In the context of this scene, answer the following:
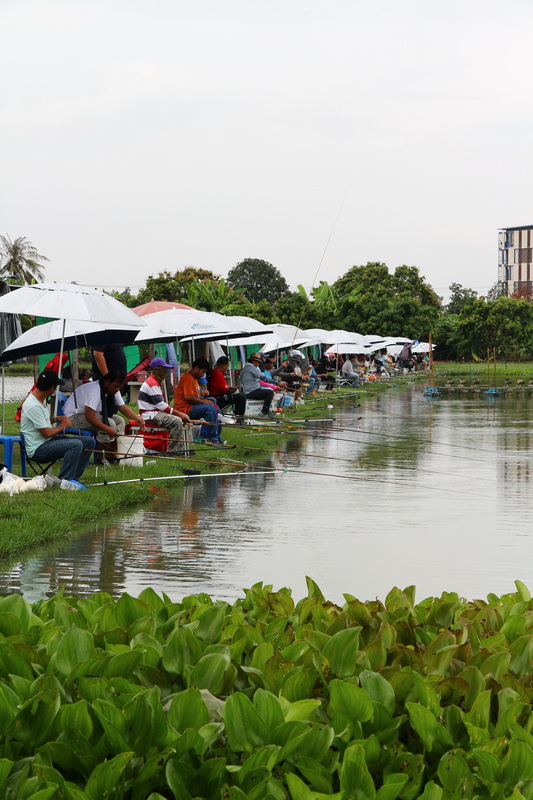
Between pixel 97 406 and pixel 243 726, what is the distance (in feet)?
32.0

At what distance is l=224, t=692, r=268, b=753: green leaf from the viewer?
9.26ft

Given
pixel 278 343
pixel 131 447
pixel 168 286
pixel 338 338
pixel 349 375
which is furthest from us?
pixel 168 286

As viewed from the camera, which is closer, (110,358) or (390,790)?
(390,790)

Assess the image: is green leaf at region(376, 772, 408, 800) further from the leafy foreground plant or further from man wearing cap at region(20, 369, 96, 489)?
man wearing cap at region(20, 369, 96, 489)

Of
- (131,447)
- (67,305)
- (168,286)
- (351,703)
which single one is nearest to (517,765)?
(351,703)

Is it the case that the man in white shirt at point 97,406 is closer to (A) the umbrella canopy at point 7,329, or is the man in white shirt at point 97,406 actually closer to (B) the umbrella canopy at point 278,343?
(A) the umbrella canopy at point 7,329

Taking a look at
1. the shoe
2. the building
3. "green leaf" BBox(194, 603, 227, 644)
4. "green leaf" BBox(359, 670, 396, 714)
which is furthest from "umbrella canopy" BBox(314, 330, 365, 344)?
the building

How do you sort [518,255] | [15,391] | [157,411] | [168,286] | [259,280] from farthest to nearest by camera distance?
[518,255] < [259,280] < [168,286] < [15,391] < [157,411]

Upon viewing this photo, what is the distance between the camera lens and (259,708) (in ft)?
9.45

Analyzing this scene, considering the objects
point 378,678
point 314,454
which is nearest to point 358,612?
point 378,678

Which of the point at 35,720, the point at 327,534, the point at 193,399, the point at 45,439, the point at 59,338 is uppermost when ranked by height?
the point at 59,338

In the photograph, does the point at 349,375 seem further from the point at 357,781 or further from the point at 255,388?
the point at 357,781

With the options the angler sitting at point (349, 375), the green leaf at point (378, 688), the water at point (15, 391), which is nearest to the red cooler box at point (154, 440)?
the green leaf at point (378, 688)

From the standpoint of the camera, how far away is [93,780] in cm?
266
